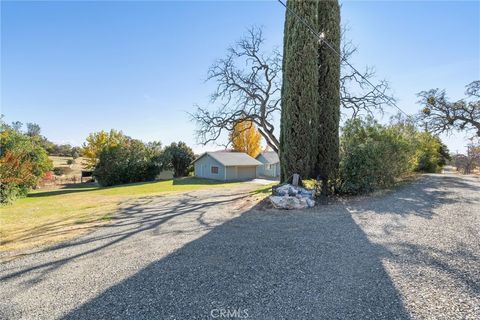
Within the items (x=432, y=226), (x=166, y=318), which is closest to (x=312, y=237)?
(x=432, y=226)

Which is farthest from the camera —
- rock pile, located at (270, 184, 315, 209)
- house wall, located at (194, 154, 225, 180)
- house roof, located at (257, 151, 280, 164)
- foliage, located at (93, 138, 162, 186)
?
house roof, located at (257, 151, 280, 164)

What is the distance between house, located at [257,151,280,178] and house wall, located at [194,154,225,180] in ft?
26.2

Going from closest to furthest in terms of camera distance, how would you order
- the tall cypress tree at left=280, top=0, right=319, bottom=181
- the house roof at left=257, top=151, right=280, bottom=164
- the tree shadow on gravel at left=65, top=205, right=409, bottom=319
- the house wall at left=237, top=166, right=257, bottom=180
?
the tree shadow on gravel at left=65, top=205, right=409, bottom=319
the tall cypress tree at left=280, top=0, right=319, bottom=181
the house wall at left=237, top=166, right=257, bottom=180
the house roof at left=257, top=151, right=280, bottom=164

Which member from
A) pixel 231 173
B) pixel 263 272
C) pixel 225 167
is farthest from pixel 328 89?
pixel 231 173

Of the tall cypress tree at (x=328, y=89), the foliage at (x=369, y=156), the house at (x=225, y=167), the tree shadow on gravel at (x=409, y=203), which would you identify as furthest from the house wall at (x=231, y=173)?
the tree shadow on gravel at (x=409, y=203)

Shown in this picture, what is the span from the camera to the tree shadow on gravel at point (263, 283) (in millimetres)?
2336

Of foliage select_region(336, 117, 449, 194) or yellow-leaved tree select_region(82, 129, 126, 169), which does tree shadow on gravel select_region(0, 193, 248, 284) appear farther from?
yellow-leaved tree select_region(82, 129, 126, 169)

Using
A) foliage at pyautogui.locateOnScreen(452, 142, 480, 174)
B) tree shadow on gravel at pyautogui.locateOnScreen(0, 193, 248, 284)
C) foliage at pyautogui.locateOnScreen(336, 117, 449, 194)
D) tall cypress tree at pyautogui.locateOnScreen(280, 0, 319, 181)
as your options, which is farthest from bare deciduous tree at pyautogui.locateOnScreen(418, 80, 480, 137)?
tree shadow on gravel at pyautogui.locateOnScreen(0, 193, 248, 284)

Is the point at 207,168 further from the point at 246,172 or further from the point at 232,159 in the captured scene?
the point at 246,172

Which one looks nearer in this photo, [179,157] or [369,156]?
[369,156]

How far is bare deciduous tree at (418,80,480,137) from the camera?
17453 millimetres

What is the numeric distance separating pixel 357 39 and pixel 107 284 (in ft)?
56.7

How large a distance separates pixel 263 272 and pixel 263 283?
0.92 feet

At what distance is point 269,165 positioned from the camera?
33.4 metres
